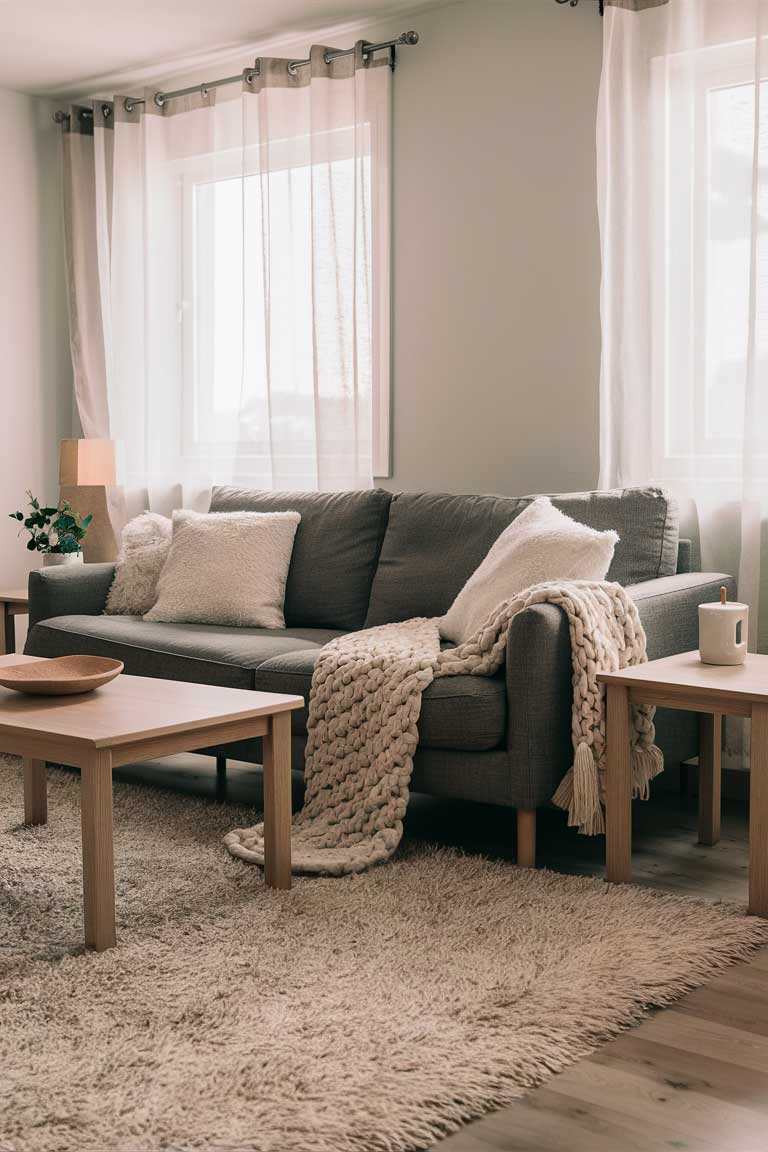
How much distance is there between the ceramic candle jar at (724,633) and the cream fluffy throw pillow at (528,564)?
346 mm

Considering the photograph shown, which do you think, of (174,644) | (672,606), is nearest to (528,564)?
(672,606)

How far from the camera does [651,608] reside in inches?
127

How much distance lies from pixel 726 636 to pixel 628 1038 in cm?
110

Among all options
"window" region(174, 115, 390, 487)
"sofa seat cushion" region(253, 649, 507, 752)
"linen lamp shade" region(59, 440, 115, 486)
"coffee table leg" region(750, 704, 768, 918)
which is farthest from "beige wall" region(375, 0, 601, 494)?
"coffee table leg" region(750, 704, 768, 918)

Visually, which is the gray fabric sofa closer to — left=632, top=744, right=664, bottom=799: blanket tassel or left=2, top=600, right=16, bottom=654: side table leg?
left=632, top=744, right=664, bottom=799: blanket tassel

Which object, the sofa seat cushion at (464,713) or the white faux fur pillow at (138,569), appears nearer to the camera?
the sofa seat cushion at (464,713)

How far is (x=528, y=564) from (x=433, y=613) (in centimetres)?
56

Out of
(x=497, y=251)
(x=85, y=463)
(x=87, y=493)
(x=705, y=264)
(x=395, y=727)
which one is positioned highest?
(x=497, y=251)

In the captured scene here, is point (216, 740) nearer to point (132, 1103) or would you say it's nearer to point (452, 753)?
point (452, 753)

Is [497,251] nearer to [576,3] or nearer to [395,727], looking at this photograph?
[576,3]

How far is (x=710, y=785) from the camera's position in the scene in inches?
127

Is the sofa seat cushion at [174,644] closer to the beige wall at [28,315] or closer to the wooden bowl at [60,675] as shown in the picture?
the wooden bowl at [60,675]

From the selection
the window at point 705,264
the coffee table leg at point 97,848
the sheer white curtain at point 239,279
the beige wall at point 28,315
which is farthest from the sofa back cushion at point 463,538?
the beige wall at point 28,315

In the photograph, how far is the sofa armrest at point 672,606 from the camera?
3.22 metres
